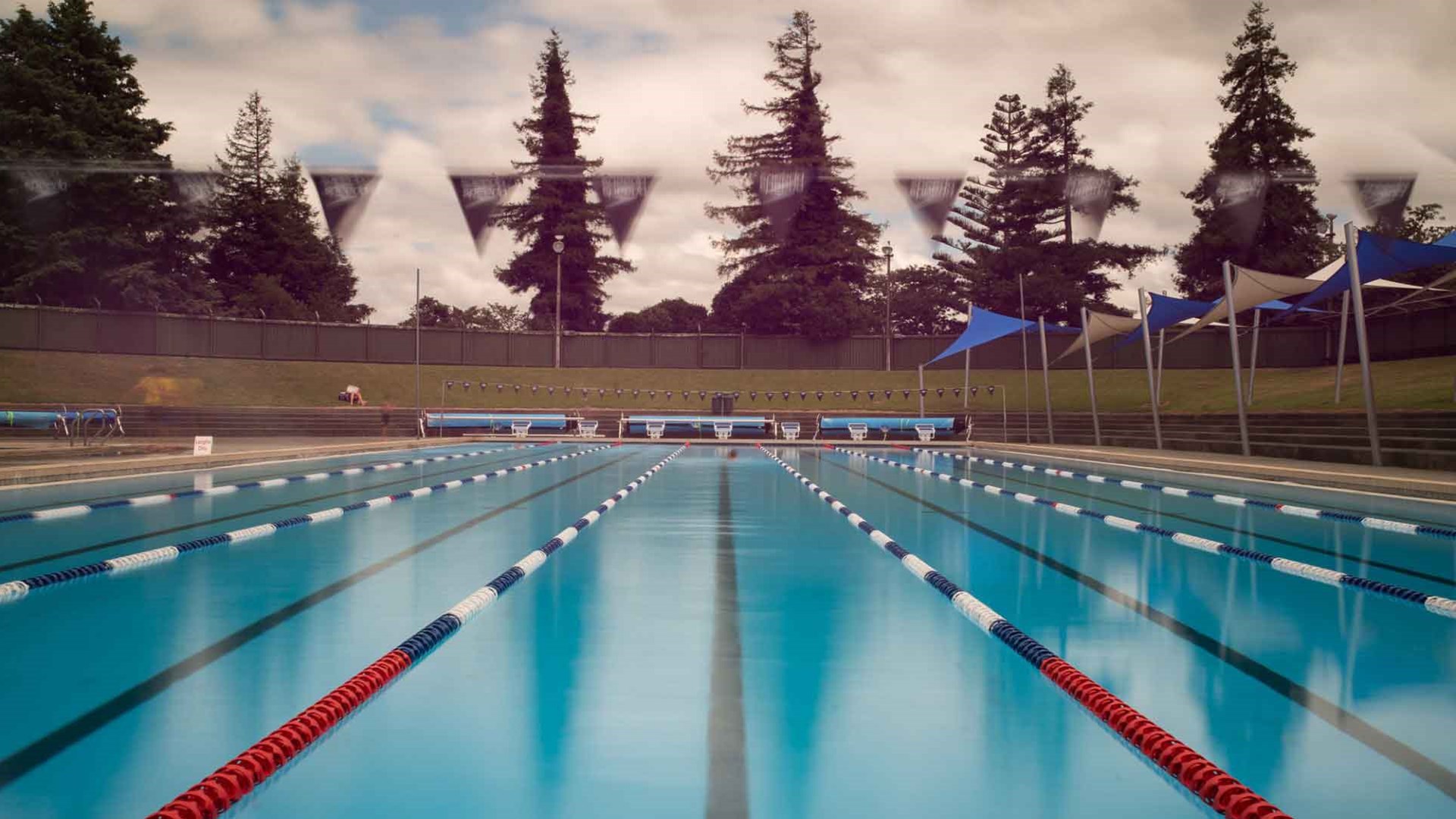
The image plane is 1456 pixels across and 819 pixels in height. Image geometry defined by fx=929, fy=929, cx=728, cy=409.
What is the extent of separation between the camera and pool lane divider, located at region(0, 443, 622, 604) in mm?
4805

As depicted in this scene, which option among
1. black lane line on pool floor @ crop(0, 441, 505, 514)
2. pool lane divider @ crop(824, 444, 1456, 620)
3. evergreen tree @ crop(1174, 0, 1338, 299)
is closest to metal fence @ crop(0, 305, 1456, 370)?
evergreen tree @ crop(1174, 0, 1338, 299)

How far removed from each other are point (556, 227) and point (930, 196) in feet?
85.0

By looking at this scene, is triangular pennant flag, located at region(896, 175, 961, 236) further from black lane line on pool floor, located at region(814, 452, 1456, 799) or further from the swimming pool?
black lane line on pool floor, located at region(814, 452, 1456, 799)

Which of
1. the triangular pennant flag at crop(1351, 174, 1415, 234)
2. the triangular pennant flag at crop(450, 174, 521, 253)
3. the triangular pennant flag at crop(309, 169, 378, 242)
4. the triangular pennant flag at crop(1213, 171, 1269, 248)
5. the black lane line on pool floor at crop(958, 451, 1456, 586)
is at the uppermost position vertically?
the triangular pennant flag at crop(1213, 171, 1269, 248)

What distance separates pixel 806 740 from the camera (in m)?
2.58

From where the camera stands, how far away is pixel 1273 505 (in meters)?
9.19

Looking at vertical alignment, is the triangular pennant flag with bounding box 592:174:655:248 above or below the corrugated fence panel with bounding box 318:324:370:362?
above

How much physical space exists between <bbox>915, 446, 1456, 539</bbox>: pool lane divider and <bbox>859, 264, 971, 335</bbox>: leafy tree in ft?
80.2

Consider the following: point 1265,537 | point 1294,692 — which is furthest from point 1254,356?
point 1294,692

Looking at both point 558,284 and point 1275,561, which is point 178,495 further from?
point 558,284

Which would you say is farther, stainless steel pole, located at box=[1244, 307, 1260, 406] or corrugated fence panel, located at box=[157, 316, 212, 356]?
corrugated fence panel, located at box=[157, 316, 212, 356]

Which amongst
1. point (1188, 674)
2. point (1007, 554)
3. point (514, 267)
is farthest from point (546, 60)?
Result: point (1188, 674)

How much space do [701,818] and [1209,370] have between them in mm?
32209

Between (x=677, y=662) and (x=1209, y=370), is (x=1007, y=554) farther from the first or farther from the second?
(x=1209, y=370)
